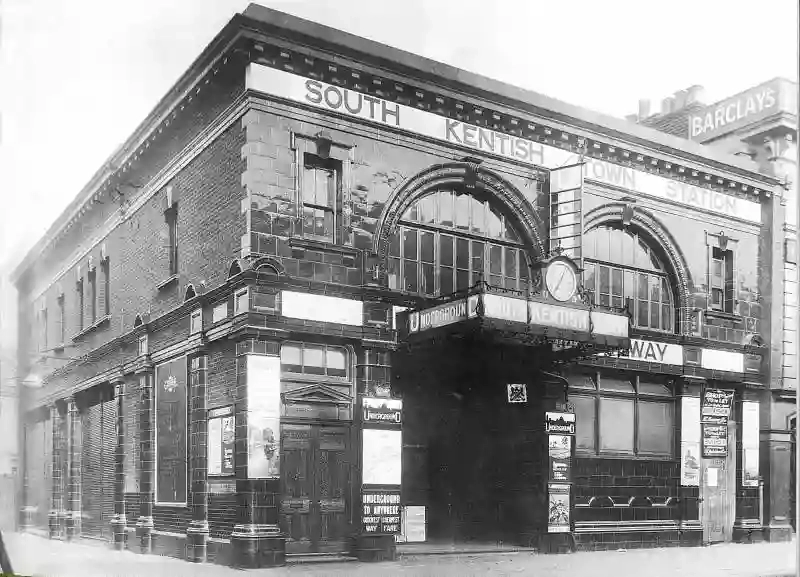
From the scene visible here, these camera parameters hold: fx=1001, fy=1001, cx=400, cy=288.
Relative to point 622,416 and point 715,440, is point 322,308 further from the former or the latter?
point 715,440

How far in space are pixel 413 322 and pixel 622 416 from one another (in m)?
2.36

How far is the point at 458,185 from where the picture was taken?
10234 mm

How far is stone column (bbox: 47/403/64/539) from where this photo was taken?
319 inches

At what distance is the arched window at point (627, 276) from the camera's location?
10.4 meters

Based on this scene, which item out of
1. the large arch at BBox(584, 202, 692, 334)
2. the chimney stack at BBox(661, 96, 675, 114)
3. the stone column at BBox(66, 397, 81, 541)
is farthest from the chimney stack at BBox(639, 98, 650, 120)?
the stone column at BBox(66, 397, 81, 541)

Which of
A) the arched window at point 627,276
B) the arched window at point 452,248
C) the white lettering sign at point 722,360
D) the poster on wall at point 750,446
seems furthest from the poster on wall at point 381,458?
the poster on wall at point 750,446

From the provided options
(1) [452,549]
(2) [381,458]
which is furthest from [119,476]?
(1) [452,549]

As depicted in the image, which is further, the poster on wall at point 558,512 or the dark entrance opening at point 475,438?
the poster on wall at point 558,512

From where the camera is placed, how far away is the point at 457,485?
30.9 ft

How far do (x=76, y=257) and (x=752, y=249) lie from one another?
21.2 ft

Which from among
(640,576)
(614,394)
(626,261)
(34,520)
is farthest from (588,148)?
(34,520)

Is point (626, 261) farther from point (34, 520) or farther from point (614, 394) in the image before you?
point (34, 520)

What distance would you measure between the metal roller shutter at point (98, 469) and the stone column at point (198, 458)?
2.35 ft

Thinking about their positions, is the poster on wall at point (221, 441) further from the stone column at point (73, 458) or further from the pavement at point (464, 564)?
the stone column at point (73, 458)
